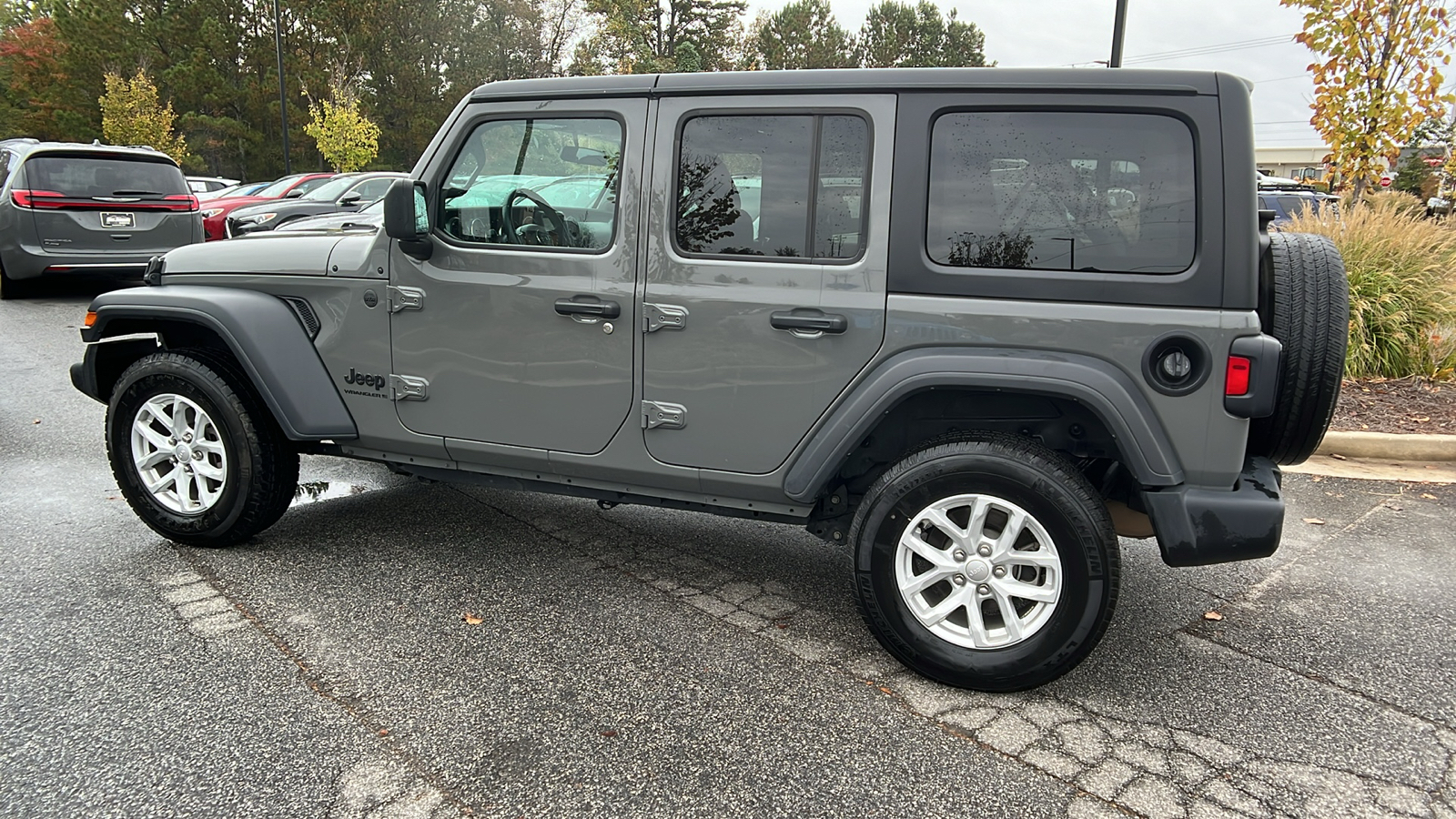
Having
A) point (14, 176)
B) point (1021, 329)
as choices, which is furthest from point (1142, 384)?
point (14, 176)

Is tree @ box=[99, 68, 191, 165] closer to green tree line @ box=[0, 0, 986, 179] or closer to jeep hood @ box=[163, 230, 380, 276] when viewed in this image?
green tree line @ box=[0, 0, 986, 179]

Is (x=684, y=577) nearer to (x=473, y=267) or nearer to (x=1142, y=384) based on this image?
(x=473, y=267)

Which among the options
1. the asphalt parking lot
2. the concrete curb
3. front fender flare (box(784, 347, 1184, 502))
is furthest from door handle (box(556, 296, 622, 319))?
the concrete curb

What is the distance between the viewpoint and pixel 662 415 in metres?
3.33

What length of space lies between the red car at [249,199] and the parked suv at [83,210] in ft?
8.44

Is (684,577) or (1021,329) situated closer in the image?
(1021,329)

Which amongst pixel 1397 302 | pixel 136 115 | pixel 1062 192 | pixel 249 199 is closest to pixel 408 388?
pixel 1062 192

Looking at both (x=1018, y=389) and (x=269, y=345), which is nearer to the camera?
(x=1018, y=389)

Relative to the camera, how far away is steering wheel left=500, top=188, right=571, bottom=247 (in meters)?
3.49

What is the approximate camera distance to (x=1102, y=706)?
115 inches

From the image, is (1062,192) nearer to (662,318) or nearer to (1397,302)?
(662,318)

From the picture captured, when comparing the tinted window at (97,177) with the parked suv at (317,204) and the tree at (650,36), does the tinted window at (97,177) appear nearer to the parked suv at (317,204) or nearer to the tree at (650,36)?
the parked suv at (317,204)

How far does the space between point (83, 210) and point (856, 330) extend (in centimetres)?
1038

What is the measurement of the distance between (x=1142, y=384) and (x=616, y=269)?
1.79 m
